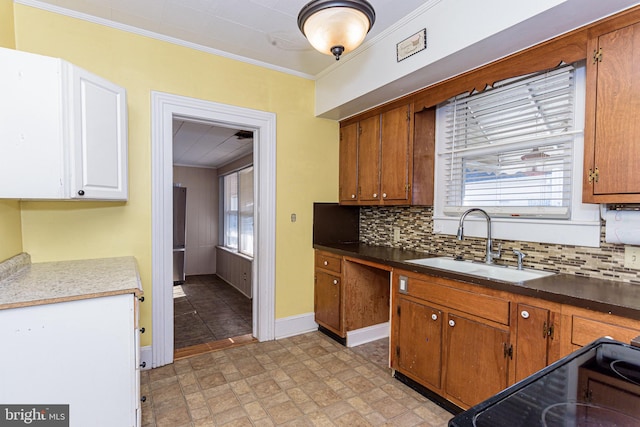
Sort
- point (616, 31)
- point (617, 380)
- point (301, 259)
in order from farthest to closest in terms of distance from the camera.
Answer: point (301, 259) → point (616, 31) → point (617, 380)

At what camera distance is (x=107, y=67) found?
7.72 feet

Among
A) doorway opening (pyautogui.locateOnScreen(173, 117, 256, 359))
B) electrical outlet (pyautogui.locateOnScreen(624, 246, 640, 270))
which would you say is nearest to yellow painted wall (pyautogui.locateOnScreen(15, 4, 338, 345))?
doorway opening (pyautogui.locateOnScreen(173, 117, 256, 359))

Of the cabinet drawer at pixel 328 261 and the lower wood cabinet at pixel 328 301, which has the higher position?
the cabinet drawer at pixel 328 261

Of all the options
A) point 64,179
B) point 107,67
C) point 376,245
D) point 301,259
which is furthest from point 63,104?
point 376,245

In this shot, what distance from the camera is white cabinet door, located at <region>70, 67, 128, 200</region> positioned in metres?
1.79

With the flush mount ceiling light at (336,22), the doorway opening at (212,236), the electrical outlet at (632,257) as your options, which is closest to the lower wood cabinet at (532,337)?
the electrical outlet at (632,257)

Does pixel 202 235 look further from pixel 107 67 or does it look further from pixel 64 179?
pixel 64 179

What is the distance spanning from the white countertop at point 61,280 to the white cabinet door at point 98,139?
46 cm

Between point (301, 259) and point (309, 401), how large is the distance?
1.41 meters

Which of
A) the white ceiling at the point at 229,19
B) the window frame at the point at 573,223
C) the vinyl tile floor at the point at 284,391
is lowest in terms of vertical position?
the vinyl tile floor at the point at 284,391

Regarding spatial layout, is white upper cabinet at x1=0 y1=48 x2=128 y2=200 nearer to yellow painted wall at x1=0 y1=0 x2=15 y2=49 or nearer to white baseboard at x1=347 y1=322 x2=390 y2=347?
yellow painted wall at x1=0 y1=0 x2=15 y2=49

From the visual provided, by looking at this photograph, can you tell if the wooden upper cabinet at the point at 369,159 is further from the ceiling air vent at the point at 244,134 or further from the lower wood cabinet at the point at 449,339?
the ceiling air vent at the point at 244,134

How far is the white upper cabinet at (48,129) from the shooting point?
1602 millimetres

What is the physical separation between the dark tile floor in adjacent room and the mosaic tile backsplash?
175 centimetres
